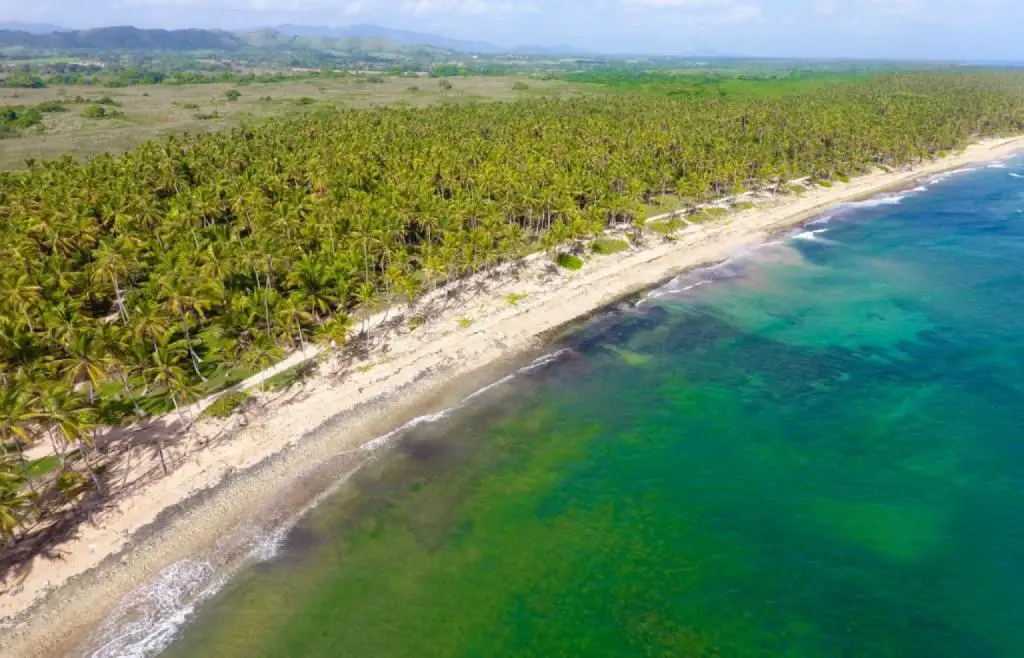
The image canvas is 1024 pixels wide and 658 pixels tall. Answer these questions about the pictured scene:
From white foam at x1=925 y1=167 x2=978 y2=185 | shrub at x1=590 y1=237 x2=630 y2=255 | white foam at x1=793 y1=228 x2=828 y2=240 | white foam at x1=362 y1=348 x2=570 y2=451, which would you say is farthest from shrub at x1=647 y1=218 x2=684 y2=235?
white foam at x1=925 y1=167 x2=978 y2=185

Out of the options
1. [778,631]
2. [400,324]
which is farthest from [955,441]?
[400,324]

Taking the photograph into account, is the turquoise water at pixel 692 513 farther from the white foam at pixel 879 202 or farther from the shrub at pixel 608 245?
the white foam at pixel 879 202

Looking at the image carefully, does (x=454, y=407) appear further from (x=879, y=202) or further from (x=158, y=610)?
(x=879, y=202)

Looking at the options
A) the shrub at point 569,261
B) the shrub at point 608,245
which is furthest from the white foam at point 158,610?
the shrub at point 608,245

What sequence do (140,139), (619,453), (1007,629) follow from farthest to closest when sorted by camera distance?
1. (140,139)
2. (619,453)
3. (1007,629)

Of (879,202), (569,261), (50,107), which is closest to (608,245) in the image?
(569,261)

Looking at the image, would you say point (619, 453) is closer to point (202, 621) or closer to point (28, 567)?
point (202, 621)

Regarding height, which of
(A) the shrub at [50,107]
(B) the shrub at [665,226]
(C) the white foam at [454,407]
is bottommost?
(C) the white foam at [454,407]

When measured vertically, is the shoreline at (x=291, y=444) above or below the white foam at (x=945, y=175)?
below
